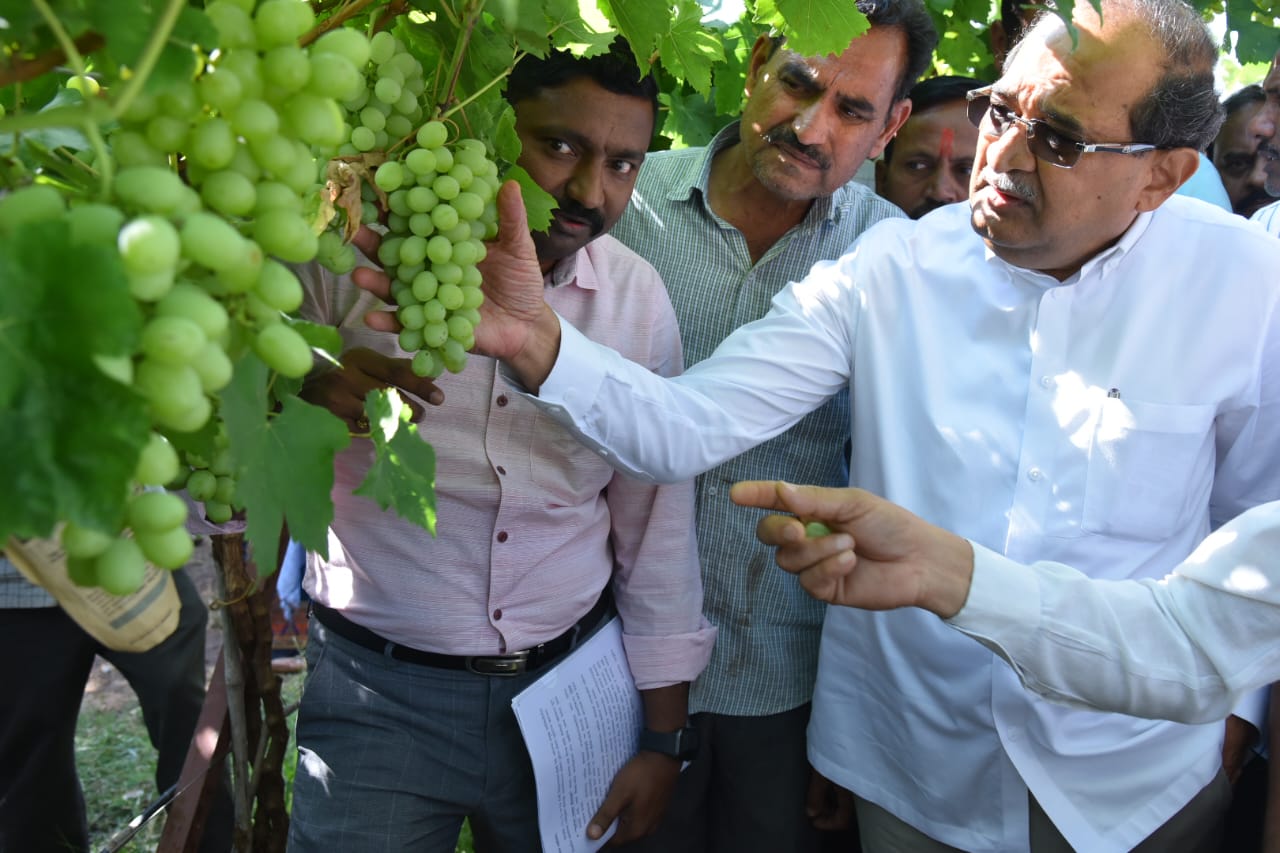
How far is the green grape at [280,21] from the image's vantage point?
0.77 meters

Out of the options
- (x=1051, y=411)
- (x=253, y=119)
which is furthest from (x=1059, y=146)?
(x=253, y=119)

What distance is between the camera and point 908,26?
2594mm

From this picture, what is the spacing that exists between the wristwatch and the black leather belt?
314 mm

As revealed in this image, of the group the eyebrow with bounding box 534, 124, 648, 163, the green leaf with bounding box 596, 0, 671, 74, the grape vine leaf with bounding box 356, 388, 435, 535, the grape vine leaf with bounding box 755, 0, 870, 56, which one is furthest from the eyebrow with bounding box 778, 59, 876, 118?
the grape vine leaf with bounding box 356, 388, 435, 535

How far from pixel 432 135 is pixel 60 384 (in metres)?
0.71

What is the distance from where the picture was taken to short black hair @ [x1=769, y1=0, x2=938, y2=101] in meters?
2.50

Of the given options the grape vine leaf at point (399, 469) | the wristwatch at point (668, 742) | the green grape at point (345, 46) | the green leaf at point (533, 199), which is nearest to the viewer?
the green grape at point (345, 46)

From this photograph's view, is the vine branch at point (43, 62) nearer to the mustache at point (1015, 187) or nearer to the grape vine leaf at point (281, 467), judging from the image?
the grape vine leaf at point (281, 467)

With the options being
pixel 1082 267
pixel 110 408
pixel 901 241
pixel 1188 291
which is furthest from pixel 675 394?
pixel 110 408

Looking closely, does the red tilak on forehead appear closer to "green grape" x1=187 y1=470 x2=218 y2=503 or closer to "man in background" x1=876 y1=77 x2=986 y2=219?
"man in background" x1=876 y1=77 x2=986 y2=219

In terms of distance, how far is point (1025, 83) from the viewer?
203cm

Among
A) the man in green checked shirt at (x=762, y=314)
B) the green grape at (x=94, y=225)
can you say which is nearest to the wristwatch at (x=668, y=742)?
the man in green checked shirt at (x=762, y=314)

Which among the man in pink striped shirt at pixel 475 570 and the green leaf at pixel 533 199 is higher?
the green leaf at pixel 533 199

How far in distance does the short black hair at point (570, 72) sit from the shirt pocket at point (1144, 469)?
1123 millimetres
